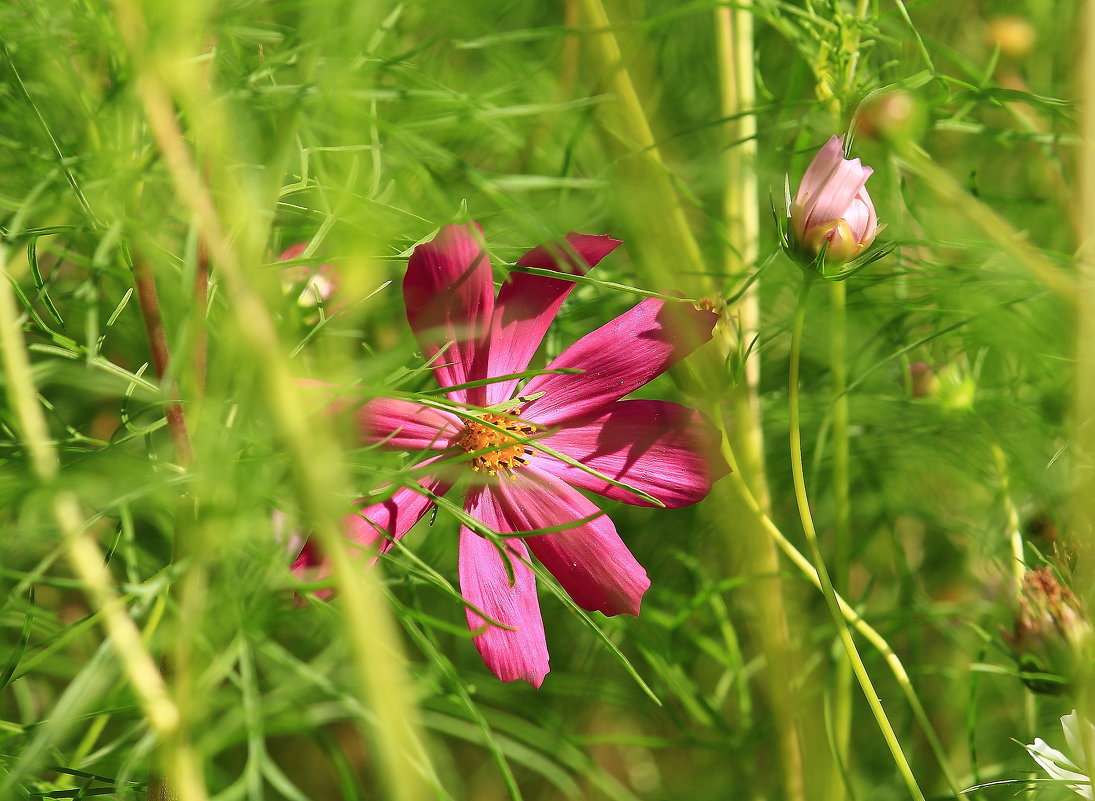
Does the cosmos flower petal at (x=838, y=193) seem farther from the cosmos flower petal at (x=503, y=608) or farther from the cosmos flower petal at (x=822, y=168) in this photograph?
the cosmos flower petal at (x=503, y=608)

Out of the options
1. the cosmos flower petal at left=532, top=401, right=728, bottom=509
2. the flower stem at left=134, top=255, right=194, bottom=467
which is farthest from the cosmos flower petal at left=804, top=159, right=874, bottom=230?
the flower stem at left=134, top=255, right=194, bottom=467

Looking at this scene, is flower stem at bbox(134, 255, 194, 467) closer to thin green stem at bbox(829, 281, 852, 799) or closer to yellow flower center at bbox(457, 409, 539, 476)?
yellow flower center at bbox(457, 409, 539, 476)

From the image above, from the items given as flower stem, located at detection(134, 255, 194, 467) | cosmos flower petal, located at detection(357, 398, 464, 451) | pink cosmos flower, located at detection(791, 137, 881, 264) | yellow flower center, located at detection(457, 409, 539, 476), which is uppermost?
pink cosmos flower, located at detection(791, 137, 881, 264)

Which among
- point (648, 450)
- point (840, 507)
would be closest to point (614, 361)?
point (648, 450)

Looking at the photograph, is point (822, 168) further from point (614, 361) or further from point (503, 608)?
point (503, 608)

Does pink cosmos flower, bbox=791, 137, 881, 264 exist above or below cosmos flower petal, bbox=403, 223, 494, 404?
above

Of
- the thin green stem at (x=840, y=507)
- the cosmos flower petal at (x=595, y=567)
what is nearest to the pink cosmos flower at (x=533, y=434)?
the cosmos flower petal at (x=595, y=567)
